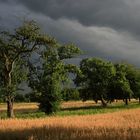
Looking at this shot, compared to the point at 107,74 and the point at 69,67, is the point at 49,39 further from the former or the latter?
the point at 107,74

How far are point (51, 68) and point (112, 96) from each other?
169 ft

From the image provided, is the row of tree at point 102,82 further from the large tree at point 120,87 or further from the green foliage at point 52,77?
the green foliage at point 52,77

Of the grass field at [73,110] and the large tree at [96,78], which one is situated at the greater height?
the large tree at [96,78]

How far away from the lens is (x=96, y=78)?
111062 millimetres

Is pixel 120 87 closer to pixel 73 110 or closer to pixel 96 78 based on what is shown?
pixel 96 78

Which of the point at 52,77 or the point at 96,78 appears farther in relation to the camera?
the point at 96,78

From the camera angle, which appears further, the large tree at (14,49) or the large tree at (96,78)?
the large tree at (96,78)

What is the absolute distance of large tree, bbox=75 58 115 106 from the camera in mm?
109938

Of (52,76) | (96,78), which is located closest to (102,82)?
(96,78)

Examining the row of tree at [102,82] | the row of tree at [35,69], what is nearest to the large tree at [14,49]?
the row of tree at [35,69]

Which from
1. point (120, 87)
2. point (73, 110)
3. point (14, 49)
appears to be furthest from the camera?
point (120, 87)

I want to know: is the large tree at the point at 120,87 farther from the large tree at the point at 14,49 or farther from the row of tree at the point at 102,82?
the large tree at the point at 14,49

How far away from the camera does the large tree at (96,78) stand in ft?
361

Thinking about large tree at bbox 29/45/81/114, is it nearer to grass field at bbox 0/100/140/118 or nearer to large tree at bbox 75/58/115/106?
grass field at bbox 0/100/140/118
